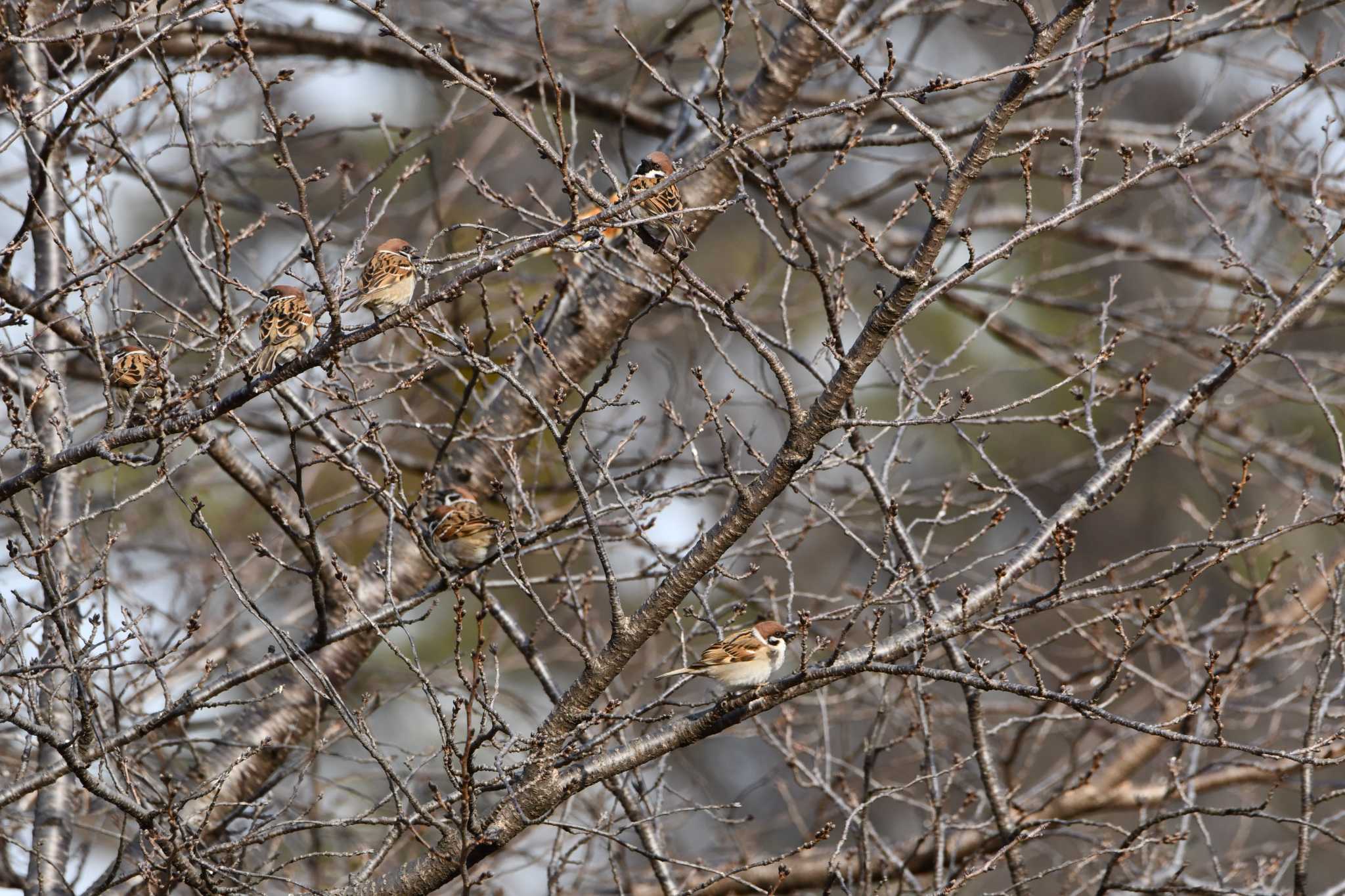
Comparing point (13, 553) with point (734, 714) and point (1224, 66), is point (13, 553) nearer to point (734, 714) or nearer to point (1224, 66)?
Result: point (734, 714)

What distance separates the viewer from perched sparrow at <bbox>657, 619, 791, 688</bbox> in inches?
169

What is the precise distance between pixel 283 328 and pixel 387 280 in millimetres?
477

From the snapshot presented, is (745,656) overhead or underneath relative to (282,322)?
underneath

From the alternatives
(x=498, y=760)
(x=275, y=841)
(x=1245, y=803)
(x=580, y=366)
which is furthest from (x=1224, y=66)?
(x=275, y=841)

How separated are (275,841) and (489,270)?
2.89 metres

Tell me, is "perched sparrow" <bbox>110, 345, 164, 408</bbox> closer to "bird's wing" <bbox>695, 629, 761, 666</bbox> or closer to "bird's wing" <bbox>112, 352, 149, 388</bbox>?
"bird's wing" <bbox>112, 352, 149, 388</bbox>

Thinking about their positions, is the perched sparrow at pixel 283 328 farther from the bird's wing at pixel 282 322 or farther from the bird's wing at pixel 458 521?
the bird's wing at pixel 458 521

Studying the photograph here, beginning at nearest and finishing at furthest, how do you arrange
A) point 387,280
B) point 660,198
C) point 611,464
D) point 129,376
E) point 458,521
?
point 660,198
point 129,376
point 387,280
point 611,464
point 458,521

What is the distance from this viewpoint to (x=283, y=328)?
395 centimetres

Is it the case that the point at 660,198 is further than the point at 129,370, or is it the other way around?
the point at 129,370

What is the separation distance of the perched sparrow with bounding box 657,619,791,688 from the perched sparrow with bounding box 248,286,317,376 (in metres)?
1.73

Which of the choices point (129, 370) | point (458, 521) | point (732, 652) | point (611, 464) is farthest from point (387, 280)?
point (732, 652)

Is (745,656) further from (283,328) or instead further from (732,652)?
(283,328)

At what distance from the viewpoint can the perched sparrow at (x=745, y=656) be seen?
4.29m
